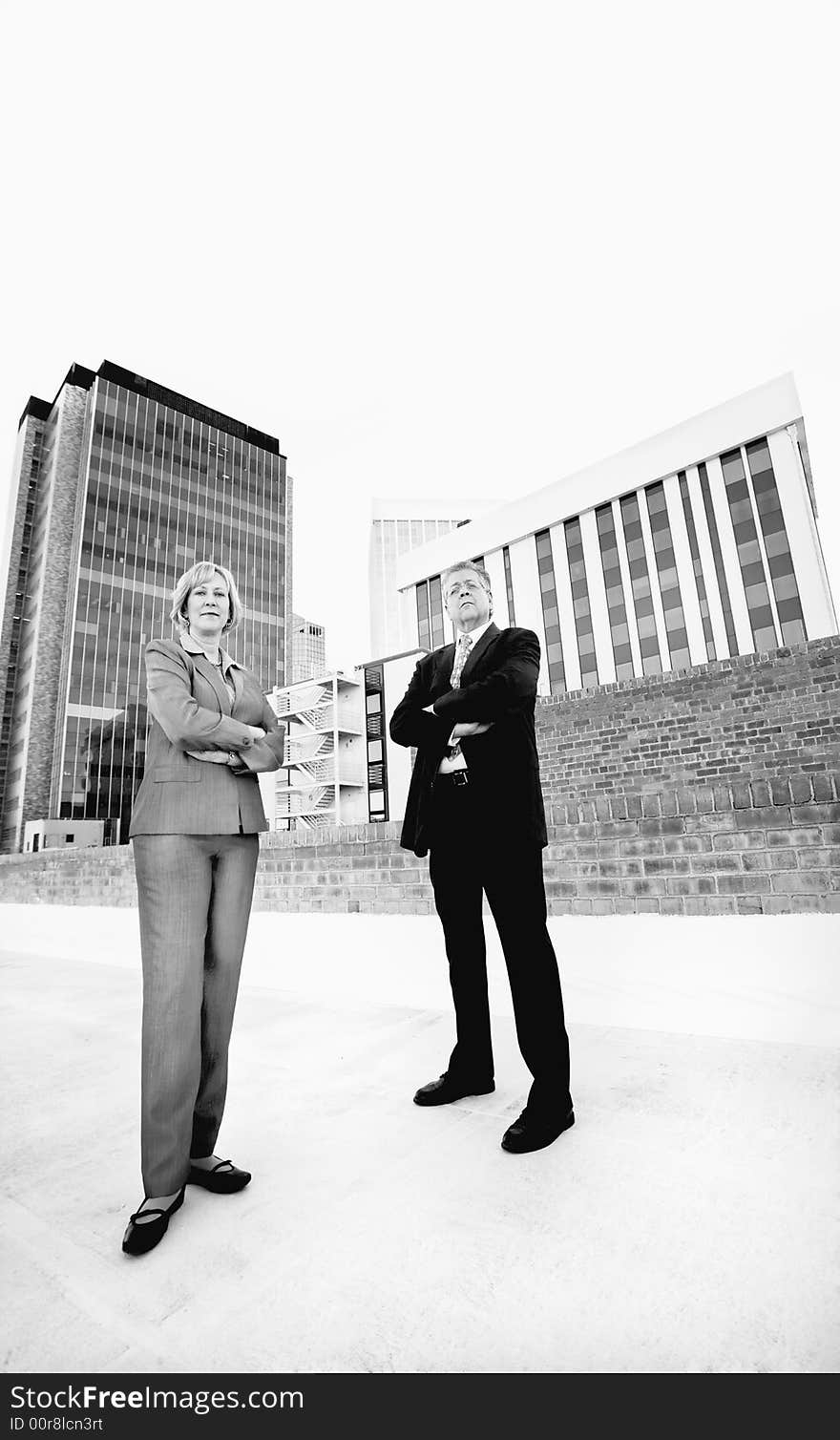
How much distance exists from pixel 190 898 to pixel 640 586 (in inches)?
1161

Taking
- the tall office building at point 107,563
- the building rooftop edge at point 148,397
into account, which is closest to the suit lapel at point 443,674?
the tall office building at point 107,563

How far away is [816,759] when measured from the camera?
730cm

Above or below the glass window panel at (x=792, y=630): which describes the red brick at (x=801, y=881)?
below

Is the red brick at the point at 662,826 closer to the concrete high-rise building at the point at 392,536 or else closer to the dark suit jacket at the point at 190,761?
the dark suit jacket at the point at 190,761

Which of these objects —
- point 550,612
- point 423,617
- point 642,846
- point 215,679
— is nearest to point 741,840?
point 642,846

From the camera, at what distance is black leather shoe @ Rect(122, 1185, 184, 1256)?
108 cm

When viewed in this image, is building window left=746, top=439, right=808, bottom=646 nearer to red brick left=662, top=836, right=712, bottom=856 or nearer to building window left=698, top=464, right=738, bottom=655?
building window left=698, top=464, right=738, bottom=655

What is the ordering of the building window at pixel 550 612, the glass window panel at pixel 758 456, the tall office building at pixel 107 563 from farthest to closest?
the tall office building at pixel 107 563 < the building window at pixel 550 612 < the glass window panel at pixel 758 456

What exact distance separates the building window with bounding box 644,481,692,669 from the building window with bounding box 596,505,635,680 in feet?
5.75

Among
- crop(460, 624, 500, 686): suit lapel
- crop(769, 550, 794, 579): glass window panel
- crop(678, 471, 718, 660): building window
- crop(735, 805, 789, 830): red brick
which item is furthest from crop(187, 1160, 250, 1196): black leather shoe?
crop(769, 550, 794, 579): glass window panel

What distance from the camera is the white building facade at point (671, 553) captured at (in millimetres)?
24484

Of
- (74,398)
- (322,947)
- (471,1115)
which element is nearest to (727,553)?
(322,947)

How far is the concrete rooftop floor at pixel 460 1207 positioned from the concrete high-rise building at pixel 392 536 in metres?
92.5
